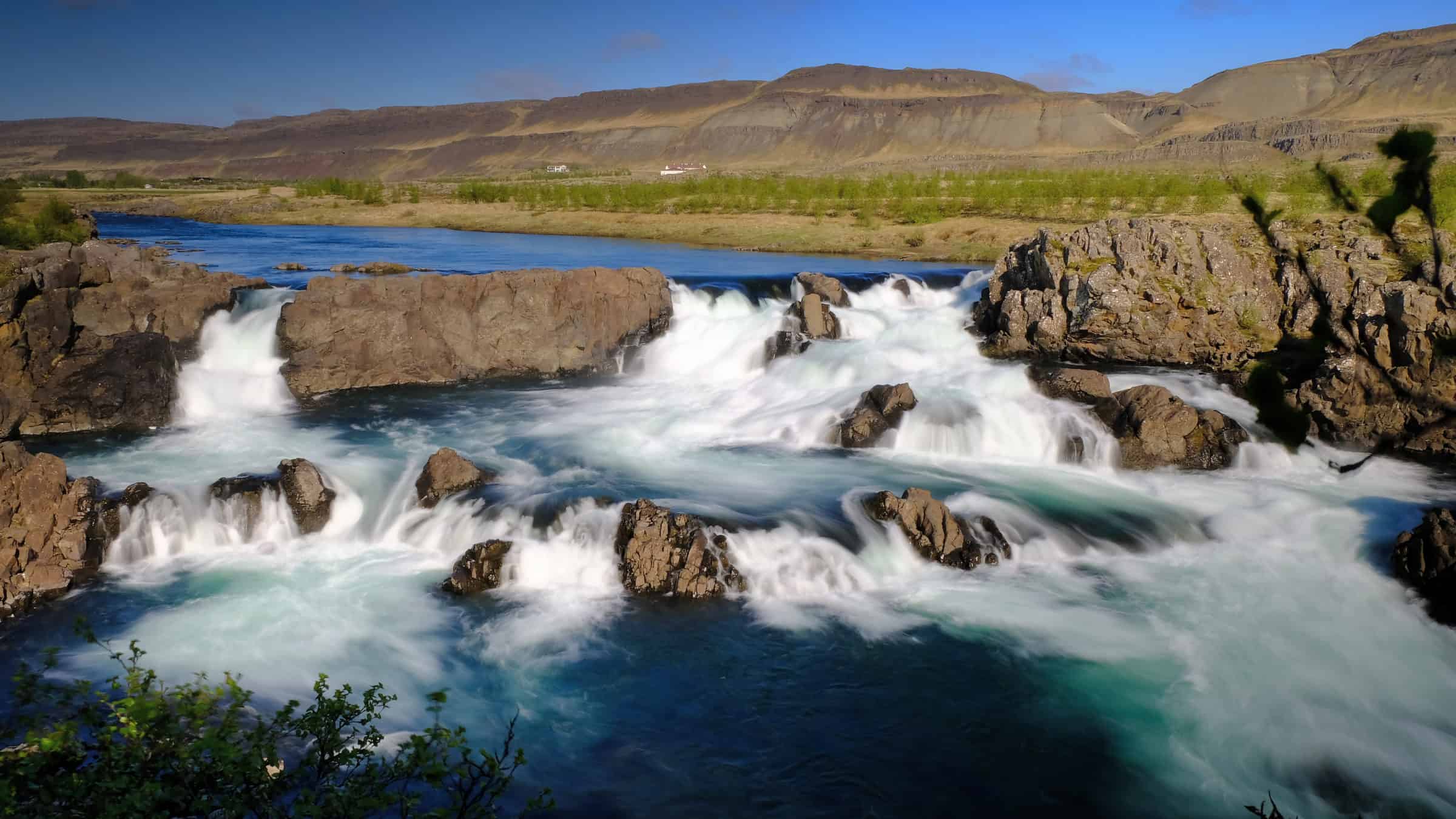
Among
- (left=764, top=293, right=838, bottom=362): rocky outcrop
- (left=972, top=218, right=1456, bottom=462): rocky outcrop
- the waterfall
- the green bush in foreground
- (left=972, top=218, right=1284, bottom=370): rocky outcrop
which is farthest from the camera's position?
(left=764, top=293, right=838, bottom=362): rocky outcrop

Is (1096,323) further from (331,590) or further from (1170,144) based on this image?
(1170,144)

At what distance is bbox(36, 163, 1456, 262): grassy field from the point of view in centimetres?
4997

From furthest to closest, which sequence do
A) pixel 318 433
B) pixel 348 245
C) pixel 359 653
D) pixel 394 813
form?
pixel 348 245
pixel 318 433
pixel 359 653
pixel 394 813

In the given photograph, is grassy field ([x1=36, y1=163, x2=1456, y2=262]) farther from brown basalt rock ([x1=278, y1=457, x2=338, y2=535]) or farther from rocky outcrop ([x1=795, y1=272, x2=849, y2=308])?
brown basalt rock ([x1=278, y1=457, x2=338, y2=535])

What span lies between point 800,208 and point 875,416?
44156mm

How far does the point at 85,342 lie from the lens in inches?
955

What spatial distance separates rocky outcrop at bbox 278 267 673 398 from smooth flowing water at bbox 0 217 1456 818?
85.3 inches

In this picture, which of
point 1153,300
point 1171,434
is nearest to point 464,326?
point 1171,434

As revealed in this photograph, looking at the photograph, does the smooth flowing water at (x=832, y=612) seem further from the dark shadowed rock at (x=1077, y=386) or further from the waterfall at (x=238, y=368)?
the dark shadowed rock at (x=1077, y=386)

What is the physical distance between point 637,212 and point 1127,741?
60101 millimetres

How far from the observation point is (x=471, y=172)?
187625 millimetres

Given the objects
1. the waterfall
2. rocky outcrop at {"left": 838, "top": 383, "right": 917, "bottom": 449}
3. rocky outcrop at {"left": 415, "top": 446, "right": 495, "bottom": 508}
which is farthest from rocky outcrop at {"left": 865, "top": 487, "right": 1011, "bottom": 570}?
the waterfall

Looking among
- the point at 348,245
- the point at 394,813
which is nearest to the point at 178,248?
the point at 348,245

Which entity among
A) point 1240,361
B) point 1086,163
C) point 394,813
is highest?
point 1086,163
